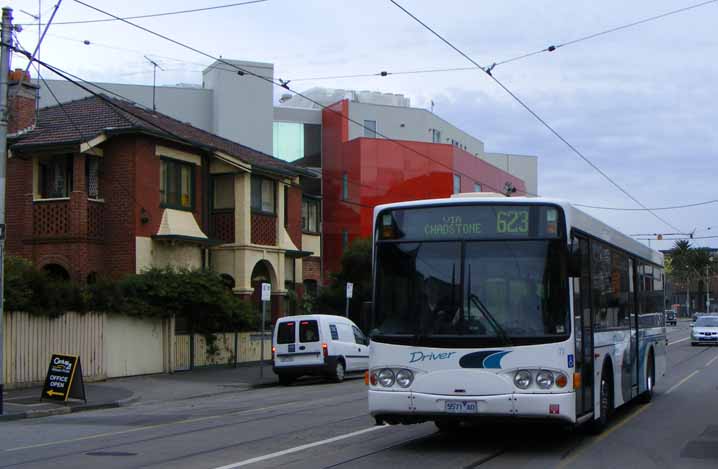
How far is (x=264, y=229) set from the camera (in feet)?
116

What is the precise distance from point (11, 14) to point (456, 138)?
48.4 meters

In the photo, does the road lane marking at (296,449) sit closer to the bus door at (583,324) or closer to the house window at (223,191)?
the bus door at (583,324)

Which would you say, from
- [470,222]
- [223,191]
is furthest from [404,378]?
[223,191]

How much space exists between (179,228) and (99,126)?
4190mm

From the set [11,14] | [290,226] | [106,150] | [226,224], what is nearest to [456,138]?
[290,226]

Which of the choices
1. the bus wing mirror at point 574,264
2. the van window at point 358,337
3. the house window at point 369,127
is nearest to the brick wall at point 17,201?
the van window at point 358,337

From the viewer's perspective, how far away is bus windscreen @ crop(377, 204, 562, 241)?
10.9 m

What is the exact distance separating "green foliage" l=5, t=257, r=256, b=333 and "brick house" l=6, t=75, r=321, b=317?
180 cm

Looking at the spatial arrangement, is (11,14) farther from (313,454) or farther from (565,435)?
(565,435)

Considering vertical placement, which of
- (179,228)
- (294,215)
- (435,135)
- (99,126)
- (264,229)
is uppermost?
(435,135)

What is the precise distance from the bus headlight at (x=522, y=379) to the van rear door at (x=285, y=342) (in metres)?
16.6

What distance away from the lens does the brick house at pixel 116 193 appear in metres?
29.3

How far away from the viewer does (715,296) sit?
126500 millimetres

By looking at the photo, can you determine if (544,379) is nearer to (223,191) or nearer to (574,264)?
(574,264)
